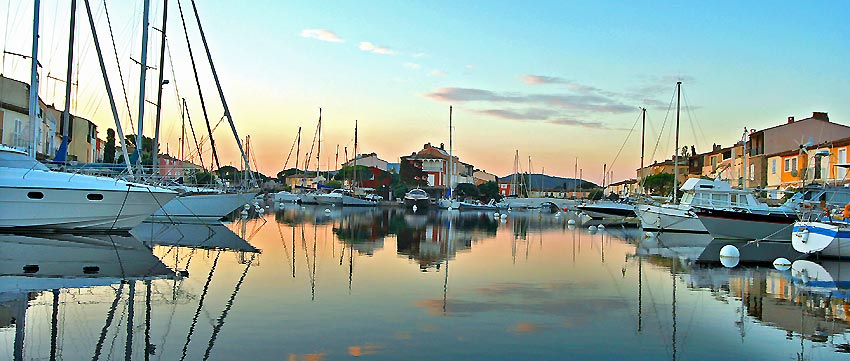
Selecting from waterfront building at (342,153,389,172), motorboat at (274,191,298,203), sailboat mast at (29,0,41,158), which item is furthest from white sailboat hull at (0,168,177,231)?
waterfront building at (342,153,389,172)

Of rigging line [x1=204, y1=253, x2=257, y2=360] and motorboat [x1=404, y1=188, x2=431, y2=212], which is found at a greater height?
motorboat [x1=404, y1=188, x2=431, y2=212]

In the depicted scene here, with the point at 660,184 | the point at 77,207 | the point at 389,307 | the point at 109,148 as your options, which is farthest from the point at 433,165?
the point at 389,307

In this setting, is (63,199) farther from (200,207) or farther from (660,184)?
(660,184)

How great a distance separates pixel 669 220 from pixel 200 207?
23.4 meters

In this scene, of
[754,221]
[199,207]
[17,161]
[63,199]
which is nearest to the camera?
[63,199]

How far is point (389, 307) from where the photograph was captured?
12.1 meters

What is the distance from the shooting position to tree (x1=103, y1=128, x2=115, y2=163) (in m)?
66.1

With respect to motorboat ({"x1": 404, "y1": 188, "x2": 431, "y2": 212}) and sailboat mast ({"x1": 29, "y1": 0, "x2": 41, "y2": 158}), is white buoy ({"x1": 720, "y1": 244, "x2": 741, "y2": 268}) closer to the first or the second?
sailboat mast ({"x1": 29, "y1": 0, "x2": 41, "y2": 158})

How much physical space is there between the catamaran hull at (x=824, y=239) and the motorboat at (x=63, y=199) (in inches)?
810

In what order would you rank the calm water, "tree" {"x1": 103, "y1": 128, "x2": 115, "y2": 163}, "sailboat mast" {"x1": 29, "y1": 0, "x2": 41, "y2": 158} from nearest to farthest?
the calm water → "sailboat mast" {"x1": 29, "y1": 0, "x2": 41, "y2": 158} → "tree" {"x1": 103, "y1": 128, "x2": 115, "y2": 163}

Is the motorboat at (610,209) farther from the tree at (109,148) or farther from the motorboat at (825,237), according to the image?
the tree at (109,148)

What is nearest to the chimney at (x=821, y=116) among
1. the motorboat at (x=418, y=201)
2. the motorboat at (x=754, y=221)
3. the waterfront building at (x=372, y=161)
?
the motorboat at (x=754, y=221)

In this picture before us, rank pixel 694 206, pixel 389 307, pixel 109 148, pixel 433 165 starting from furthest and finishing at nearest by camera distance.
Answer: pixel 433 165 → pixel 109 148 → pixel 694 206 → pixel 389 307

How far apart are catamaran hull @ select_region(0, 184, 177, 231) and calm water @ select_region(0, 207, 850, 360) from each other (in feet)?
6.27
